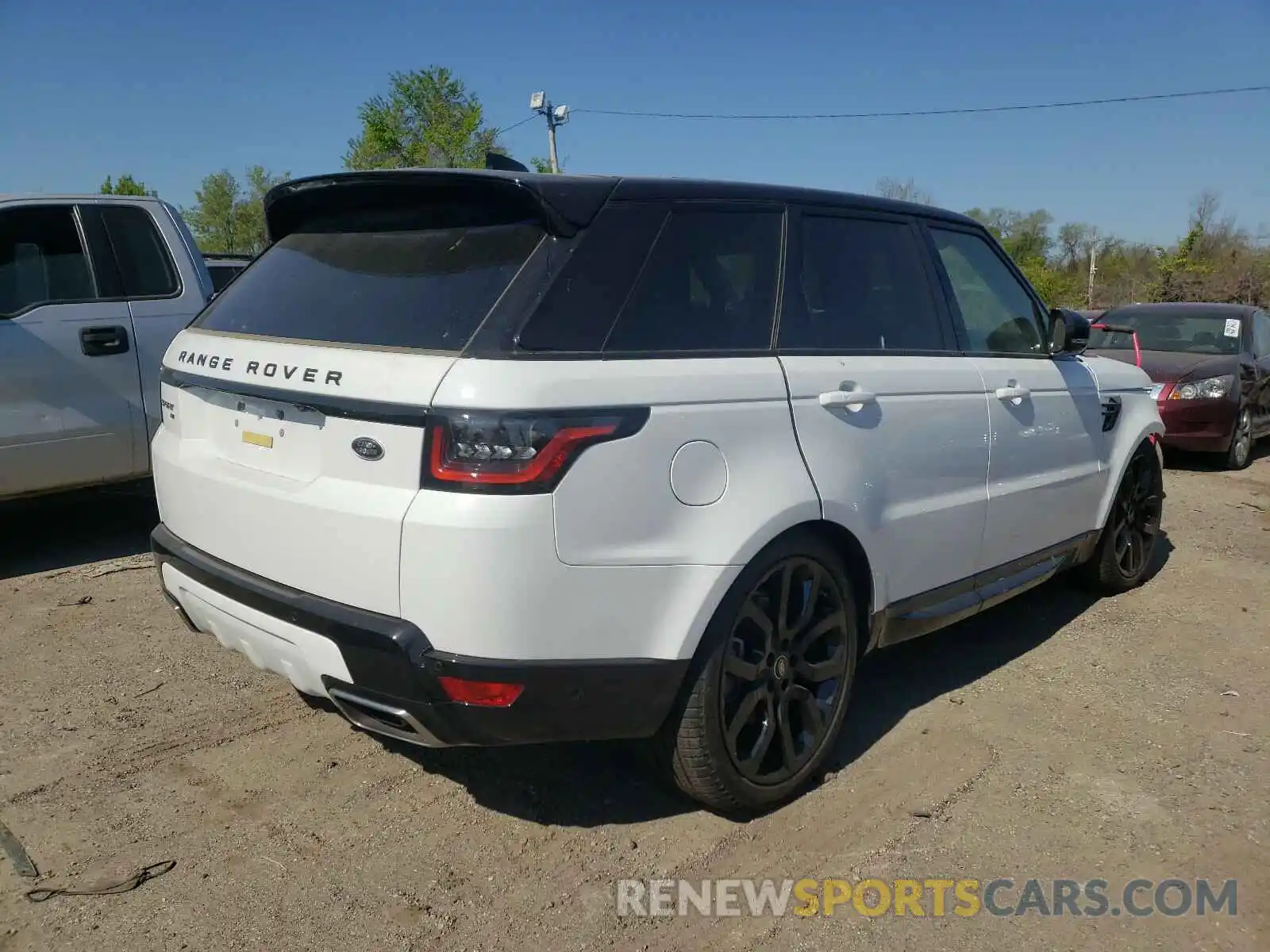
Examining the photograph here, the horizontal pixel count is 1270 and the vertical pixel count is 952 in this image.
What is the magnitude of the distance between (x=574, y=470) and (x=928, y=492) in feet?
5.30

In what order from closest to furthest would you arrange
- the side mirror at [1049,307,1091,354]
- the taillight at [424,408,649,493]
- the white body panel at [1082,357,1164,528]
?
1. the taillight at [424,408,649,493]
2. the side mirror at [1049,307,1091,354]
3. the white body panel at [1082,357,1164,528]

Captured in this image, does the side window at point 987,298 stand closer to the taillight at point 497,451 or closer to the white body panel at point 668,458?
the white body panel at point 668,458

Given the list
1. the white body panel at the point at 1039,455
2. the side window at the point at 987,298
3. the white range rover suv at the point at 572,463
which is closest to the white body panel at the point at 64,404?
the white range rover suv at the point at 572,463

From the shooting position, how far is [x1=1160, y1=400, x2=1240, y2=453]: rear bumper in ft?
30.8

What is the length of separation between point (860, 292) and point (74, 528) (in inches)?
206

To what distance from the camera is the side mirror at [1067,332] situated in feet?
14.4

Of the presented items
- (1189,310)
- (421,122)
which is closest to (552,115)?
(421,122)

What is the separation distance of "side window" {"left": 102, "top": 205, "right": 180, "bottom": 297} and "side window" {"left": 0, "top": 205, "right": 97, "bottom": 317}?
181 mm

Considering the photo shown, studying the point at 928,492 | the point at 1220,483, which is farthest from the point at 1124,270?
the point at 928,492

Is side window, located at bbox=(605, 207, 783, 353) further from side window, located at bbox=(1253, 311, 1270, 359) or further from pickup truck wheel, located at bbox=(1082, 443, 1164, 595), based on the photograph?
side window, located at bbox=(1253, 311, 1270, 359)

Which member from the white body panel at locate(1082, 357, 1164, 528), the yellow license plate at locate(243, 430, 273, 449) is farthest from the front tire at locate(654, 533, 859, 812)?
the white body panel at locate(1082, 357, 1164, 528)

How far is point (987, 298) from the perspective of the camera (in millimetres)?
4188

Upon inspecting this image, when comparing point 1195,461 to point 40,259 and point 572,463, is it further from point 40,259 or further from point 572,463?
point 40,259

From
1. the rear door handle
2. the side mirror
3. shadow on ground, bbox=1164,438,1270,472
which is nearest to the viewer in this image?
the rear door handle
